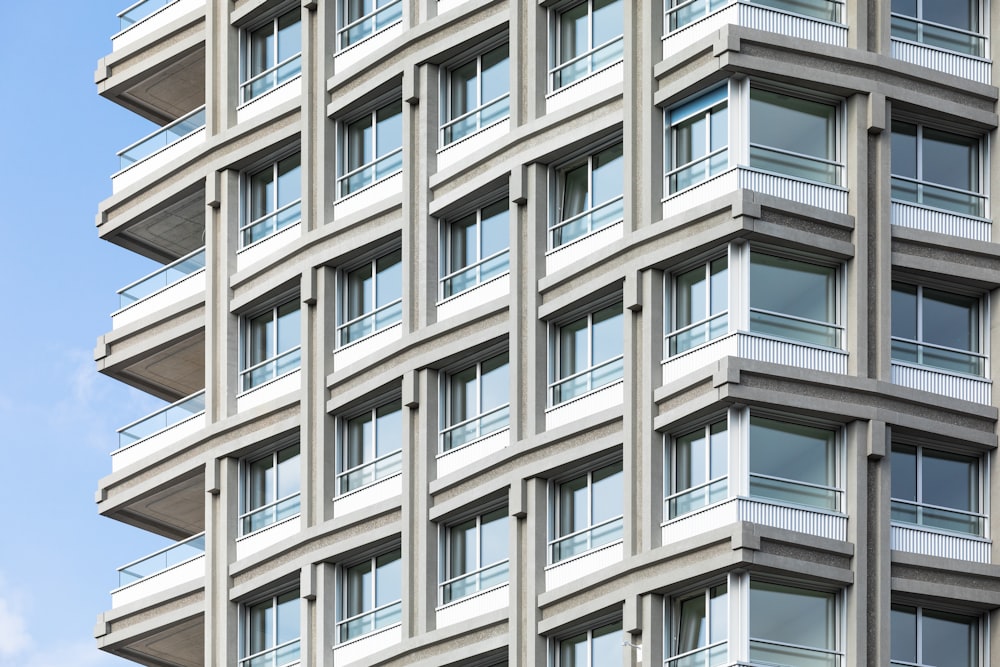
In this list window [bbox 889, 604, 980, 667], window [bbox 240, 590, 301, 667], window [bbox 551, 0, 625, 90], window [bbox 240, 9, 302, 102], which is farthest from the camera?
window [bbox 240, 9, 302, 102]

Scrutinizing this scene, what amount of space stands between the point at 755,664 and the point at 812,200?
895cm

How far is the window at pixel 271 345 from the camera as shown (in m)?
65.8

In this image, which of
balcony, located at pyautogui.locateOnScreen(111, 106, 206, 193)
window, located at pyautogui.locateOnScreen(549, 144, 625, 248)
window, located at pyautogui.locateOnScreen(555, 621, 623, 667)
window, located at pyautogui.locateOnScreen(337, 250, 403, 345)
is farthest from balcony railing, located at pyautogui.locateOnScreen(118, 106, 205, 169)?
window, located at pyautogui.locateOnScreen(555, 621, 623, 667)

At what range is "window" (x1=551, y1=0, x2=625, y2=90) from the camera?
5897 centimetres

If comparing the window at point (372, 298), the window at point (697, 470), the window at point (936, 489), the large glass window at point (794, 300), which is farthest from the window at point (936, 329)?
the window at point (372, 298)

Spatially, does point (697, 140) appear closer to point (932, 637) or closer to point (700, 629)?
point (700, 629)

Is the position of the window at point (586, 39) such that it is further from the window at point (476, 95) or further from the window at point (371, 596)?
the window at point (371, 596)

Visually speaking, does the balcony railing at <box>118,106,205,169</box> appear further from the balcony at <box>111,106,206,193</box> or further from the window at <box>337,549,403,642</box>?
the window at <box>337,549,403,642</box>

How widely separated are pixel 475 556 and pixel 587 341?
17.0ft

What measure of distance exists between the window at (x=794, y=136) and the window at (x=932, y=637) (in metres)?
8.29

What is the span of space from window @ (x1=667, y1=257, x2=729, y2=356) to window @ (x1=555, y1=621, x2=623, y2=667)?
5382 millimetres

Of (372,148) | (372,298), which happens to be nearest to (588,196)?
(372,298)

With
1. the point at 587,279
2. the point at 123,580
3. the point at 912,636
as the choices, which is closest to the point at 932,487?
the point at 912,636

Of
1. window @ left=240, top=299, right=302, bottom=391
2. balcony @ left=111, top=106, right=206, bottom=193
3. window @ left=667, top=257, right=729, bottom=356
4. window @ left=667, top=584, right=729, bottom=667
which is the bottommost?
window @ left=667, top=584, right=729, bottom=667
